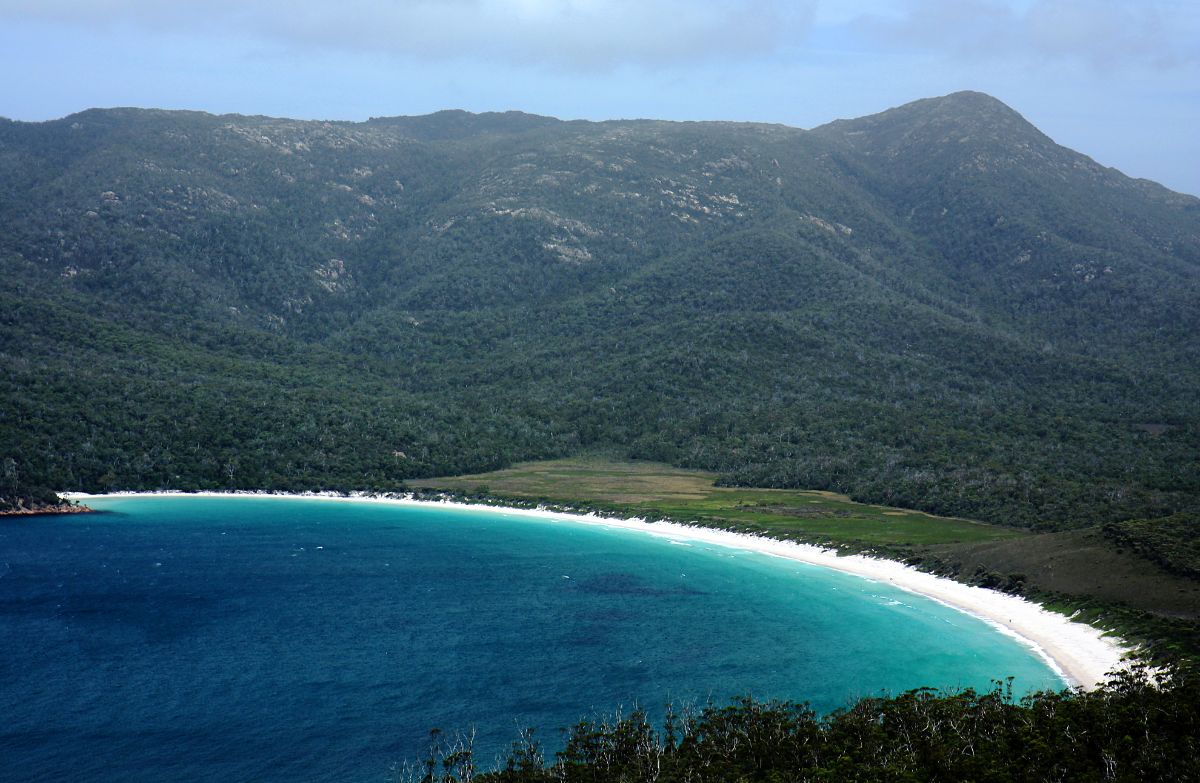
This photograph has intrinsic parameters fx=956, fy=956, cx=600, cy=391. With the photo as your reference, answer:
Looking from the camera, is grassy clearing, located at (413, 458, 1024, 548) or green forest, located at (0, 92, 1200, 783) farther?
grassy clearing, located at (413, 458, 1024, 548)

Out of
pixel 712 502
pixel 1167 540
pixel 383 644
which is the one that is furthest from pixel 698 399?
pixel 383 644

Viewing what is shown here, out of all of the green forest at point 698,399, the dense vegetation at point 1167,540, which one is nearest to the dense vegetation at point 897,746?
the green forest at point 698,399

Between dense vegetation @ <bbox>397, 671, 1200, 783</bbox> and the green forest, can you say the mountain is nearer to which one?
the green forest

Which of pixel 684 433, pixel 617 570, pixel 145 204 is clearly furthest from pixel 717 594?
pixel 145 204

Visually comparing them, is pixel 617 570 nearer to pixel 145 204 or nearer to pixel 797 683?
pixel 797 683

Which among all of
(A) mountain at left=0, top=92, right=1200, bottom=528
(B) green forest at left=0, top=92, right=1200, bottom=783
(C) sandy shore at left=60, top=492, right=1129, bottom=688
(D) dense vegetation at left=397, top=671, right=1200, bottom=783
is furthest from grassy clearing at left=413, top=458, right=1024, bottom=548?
(D) dense vegetation at left=397, top=671, right=1200, bottom=783
